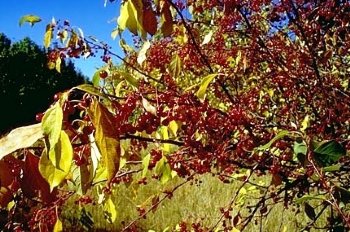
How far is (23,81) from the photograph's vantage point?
2106 cm

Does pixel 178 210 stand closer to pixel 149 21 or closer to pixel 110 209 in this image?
pixel 110 209

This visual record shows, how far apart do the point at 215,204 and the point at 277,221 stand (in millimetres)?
788

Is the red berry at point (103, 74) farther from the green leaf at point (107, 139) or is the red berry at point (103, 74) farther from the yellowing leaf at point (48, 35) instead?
the green leaf at point (107, 139)

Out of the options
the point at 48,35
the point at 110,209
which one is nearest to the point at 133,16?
the point at 110,209

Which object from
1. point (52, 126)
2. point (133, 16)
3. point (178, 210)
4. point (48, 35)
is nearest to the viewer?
point (52, 126)

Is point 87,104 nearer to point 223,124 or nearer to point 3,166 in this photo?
point 3,166

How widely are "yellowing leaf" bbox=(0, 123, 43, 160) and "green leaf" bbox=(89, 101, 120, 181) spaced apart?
82 millimetres

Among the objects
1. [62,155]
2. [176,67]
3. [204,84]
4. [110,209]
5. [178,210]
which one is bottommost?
[178,210]

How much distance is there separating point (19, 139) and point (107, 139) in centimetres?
12

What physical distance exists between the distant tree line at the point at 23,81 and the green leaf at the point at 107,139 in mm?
19330

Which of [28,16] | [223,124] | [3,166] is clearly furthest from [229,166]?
[3,166]

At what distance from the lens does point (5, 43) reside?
2164cm

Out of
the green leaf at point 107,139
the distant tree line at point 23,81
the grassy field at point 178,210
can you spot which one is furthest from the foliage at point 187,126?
the distant tree line at point 23,81

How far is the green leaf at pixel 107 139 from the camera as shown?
28.0 inches
